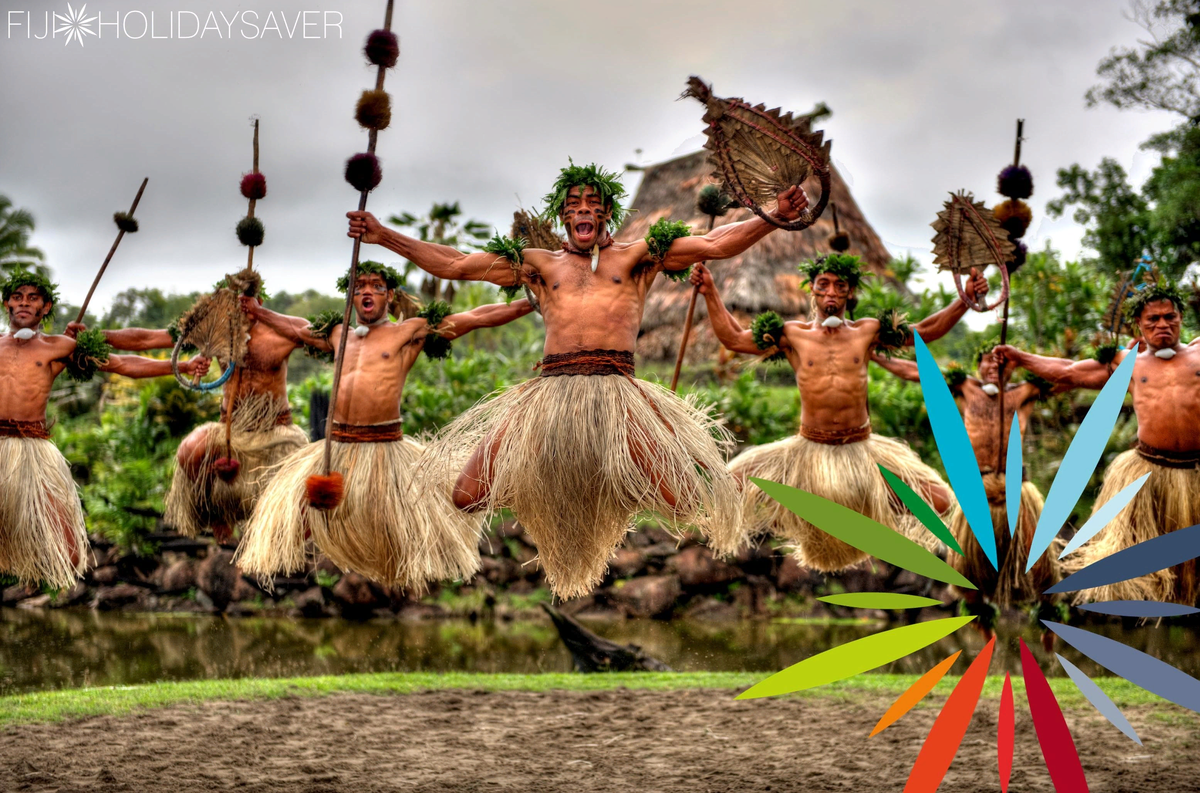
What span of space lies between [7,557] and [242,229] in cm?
183

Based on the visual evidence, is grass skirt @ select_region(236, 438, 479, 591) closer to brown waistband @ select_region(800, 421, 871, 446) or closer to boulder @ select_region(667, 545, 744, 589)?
brown waistband @ select_region(800, 421, 871, 446)

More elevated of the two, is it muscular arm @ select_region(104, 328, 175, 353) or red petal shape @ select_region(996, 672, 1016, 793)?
muscular arm @ select_region(104, 328, 175, 353)

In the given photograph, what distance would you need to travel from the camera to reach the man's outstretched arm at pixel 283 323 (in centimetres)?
489

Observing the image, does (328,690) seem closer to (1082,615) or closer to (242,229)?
(242,229)

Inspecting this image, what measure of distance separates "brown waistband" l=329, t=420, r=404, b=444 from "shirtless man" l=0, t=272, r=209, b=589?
890 mm

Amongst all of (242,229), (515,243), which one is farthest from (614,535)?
(242,229)

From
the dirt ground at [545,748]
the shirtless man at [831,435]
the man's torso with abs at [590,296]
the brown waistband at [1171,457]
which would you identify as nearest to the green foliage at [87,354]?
the dirt ground at [545,748]

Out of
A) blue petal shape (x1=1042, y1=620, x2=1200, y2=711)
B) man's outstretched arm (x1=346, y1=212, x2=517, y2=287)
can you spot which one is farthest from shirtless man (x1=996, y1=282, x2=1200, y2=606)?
blue petal shape (x1=1042, y1=620, x2=1200, y2=711)

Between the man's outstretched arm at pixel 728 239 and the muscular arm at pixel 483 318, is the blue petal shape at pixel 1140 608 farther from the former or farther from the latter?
the muscular arm at pixel 483 318

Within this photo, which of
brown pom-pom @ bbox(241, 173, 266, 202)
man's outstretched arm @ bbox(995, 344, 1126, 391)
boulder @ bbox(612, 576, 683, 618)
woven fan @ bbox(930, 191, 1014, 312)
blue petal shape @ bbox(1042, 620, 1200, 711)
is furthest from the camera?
boulder @ bbox(612, 576, 683, 618)

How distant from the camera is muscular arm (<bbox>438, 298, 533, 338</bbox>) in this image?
14.3 ft

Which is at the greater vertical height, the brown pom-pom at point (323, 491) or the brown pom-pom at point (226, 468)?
the brown pom-pom at point (226, 468)

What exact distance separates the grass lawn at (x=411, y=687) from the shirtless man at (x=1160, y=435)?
1506mm

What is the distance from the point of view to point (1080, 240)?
46.0ft
